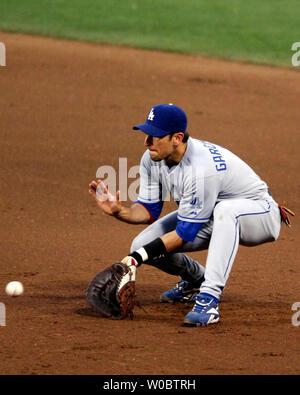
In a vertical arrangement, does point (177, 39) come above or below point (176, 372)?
above

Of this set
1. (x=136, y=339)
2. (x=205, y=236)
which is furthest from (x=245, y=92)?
(x=136, y=339)

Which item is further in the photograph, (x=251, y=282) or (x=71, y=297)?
(x=251, y=282)

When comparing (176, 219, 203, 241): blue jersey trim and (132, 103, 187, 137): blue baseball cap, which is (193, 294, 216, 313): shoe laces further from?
(132, 103, 187, 137): blue baseball cap

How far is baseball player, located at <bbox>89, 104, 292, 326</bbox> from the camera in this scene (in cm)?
530

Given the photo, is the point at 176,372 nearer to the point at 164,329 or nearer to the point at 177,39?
the point at 164,329

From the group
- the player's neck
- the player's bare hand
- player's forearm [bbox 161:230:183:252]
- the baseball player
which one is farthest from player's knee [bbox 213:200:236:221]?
the player's bare hand

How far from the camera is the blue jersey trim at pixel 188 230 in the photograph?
5.33 meters

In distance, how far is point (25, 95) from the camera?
12.0m

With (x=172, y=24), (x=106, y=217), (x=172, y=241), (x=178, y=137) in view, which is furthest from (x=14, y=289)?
(x=172, y=24)

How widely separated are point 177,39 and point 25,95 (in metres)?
3.99

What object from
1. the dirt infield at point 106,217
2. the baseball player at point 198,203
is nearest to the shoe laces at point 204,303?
the baseball player at point 198,203

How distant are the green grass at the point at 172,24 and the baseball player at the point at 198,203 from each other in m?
8.87

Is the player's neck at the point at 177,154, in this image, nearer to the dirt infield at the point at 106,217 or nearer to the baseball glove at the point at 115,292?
the baseball glove at the point at 115,292
